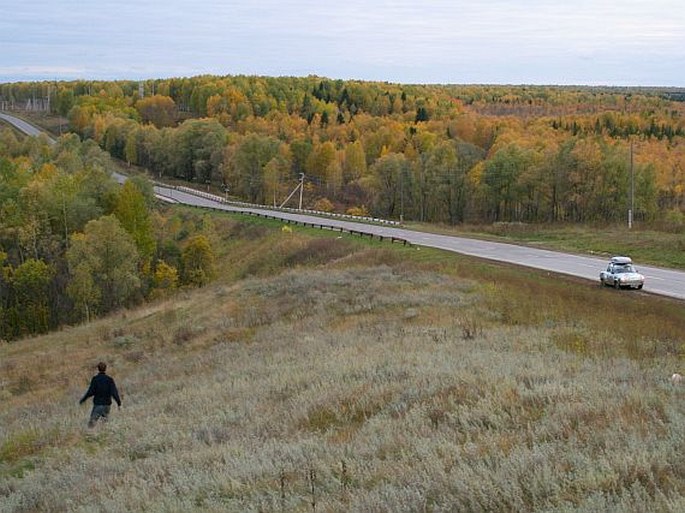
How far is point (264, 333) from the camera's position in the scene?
24578 mm

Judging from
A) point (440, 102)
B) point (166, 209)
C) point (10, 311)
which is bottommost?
point (10, 311)

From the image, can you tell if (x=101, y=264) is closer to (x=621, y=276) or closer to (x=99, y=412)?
(x=621, y=276)

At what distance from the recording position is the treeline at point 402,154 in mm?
85125

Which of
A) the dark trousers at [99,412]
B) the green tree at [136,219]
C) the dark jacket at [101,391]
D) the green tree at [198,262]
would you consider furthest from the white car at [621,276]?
the green tree at [136,219]

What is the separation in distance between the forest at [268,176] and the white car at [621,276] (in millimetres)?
22342

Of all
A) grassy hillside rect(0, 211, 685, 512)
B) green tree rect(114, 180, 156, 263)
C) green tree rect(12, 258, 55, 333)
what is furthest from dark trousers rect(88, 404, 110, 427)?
green tree rect(114, 180, 156, 263)

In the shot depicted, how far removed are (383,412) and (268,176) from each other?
325 feet

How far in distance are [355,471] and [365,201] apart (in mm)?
109222

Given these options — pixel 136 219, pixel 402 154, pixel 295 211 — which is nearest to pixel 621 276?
pixel 136 219

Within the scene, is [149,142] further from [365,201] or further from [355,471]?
[355,471]

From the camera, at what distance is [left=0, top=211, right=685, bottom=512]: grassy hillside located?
795 cm

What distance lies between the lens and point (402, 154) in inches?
4336

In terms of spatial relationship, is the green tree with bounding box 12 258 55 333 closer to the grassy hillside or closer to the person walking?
the grassy hillside

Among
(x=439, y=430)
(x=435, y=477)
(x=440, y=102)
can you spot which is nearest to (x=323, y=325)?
(x=439, y=430)
